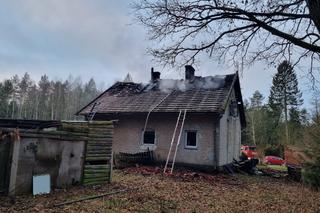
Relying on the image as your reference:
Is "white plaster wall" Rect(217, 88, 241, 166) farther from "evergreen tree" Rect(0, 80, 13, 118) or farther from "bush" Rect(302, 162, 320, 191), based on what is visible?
"evergreen tree" Rect(0, 80, 13, 118)

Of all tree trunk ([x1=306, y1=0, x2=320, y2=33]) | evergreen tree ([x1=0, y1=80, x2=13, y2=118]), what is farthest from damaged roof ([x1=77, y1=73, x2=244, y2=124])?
evergreen tree ([x1=0, y1=80, x2=13, y2=118])

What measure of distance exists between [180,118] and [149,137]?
8.08 feet

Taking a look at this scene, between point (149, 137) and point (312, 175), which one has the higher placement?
point (149, 137)

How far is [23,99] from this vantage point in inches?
2970

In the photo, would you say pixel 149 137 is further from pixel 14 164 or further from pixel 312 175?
pixel 14 164

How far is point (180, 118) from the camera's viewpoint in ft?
62.4

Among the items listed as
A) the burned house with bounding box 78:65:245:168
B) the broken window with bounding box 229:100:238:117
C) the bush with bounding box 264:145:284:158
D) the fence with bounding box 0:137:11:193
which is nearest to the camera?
the fence with bounding box 0:137:11:193

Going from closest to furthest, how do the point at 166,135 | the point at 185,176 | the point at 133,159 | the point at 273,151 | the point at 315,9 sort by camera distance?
the point at 315,9, the point at 185,176, the point at 133,159, the point at 166,135, the point at 273,151

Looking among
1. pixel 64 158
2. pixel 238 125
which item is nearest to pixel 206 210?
pixel 64 158

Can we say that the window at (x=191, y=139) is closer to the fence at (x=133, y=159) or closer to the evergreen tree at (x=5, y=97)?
the fence at (x=133, y=159)

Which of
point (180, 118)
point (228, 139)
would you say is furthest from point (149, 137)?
point (228, 139)

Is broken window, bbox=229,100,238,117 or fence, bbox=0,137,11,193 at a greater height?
broken window, bbox=229,100,238,117

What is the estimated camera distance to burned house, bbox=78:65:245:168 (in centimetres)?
1830

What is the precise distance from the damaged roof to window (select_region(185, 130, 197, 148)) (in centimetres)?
152
